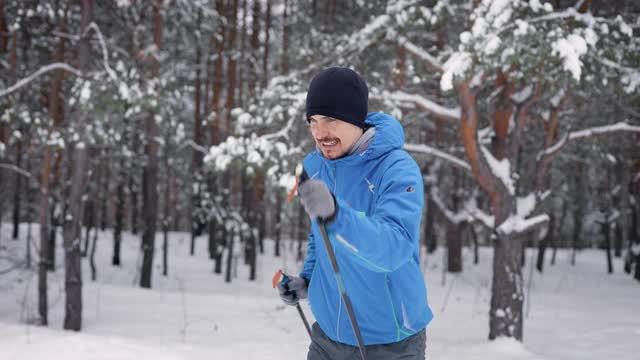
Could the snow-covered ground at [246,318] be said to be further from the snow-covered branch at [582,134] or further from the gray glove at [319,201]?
the gray glove at [319,201]

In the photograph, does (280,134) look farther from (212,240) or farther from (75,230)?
(212,240)

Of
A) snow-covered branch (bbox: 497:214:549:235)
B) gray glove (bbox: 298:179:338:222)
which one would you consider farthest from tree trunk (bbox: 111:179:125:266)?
gray glove (bbox: 298:179:338:222)

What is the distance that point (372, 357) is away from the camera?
7.63ft

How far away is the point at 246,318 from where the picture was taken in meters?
11.7

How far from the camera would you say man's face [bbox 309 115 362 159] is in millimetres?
2266

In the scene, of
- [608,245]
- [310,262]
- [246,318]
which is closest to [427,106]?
[246,318]

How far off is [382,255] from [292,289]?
1.16 metres

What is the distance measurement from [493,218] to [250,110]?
13.3 ft

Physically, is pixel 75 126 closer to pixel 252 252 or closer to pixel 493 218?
pixel 493 218

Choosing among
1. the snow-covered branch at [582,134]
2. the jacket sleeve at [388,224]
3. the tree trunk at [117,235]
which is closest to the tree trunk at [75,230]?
the snow-covered branch at [582,134]

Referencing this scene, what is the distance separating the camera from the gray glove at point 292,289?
2.87 m

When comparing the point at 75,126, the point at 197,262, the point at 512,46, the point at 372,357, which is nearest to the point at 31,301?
the point at 75,126

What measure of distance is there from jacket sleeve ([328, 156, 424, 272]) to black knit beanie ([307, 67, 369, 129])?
0.95 feet

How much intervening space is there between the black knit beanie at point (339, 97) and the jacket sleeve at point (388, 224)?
0.29 m
